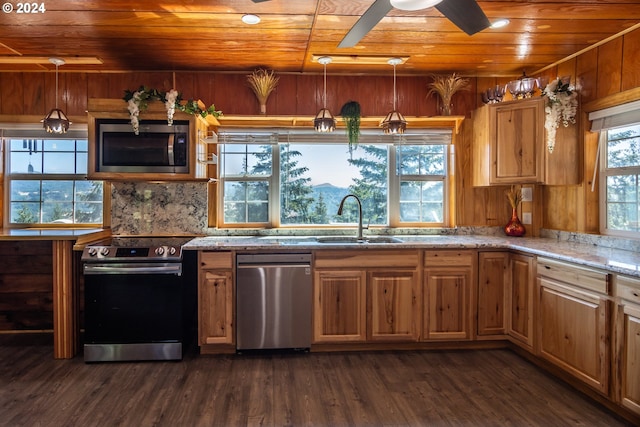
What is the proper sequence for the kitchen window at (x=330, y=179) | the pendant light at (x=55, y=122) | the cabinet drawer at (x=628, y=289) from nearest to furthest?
the cabinet drawer at (x=628, y=289) < the pendant light at (x=55, y=122) < the kitchen window at (x=330, y=179)

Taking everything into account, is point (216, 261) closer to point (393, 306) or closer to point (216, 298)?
point (216, 298)

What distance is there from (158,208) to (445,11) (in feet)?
9.94

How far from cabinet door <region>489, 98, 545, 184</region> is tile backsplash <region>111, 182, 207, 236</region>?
2710 mm

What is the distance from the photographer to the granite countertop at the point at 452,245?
2814mm

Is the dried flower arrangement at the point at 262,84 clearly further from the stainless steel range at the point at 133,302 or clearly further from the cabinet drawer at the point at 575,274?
the cabinet drawer at the point at 575,274

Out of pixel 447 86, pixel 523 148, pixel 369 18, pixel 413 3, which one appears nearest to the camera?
pixel 413 3

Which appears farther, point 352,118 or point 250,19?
point 352,118

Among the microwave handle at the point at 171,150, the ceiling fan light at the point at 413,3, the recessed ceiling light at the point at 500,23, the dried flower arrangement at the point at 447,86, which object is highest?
the recessed ceiling light at the point at 500,23

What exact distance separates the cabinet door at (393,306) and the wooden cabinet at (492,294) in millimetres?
551

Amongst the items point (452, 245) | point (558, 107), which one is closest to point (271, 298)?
point (452, 245)

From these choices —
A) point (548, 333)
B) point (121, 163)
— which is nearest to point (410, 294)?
point (548, 333)

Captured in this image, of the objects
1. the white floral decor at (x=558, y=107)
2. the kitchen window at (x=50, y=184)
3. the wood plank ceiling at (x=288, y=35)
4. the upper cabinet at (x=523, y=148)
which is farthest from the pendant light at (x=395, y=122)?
the kitchen window at (x=50, y=184)

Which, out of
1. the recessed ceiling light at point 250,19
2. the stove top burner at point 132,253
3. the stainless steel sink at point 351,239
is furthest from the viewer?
the stainless steel sink at point 351,239

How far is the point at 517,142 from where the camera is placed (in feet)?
11.6
